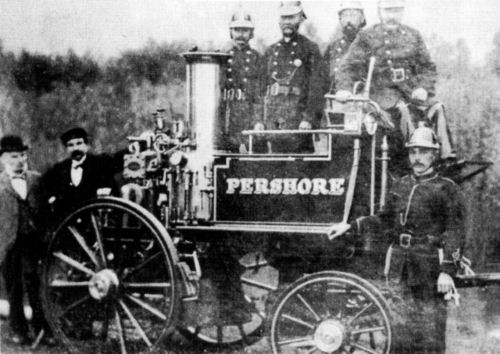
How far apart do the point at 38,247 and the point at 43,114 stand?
837 millimetres

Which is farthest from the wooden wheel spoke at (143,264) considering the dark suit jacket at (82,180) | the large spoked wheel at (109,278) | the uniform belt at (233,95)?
the uniform belt at (233,95)

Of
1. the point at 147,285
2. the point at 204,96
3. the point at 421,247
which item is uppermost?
the point at 204,96

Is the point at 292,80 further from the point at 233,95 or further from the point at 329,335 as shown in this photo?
the point at 329,335

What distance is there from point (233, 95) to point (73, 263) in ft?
4.27

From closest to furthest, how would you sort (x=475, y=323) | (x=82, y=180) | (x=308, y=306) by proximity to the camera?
(x=308, y=306)
(x=475, y=323)
(x=82, y=180)

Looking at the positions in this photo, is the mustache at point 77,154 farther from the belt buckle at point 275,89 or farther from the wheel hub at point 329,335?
the wheel hub at point 329,335

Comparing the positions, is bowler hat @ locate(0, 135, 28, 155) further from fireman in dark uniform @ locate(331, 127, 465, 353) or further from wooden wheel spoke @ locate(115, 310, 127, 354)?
fireman in dark uniform @ locate(331, 127, 465, 353)

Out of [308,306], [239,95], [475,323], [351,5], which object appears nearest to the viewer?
[308,306]

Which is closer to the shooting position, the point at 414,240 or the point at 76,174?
the point at 414,240

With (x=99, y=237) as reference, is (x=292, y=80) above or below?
above

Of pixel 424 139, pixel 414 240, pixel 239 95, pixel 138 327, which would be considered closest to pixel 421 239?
pixel 414 240

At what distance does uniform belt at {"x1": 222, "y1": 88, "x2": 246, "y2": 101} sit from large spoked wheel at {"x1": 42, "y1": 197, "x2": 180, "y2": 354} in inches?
30.8

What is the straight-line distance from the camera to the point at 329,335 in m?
3.61

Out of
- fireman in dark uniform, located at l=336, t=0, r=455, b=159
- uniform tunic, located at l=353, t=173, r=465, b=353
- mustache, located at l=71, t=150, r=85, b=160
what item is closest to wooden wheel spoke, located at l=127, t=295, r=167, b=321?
mustache, located at l=71, t=150, r=85, b=160
